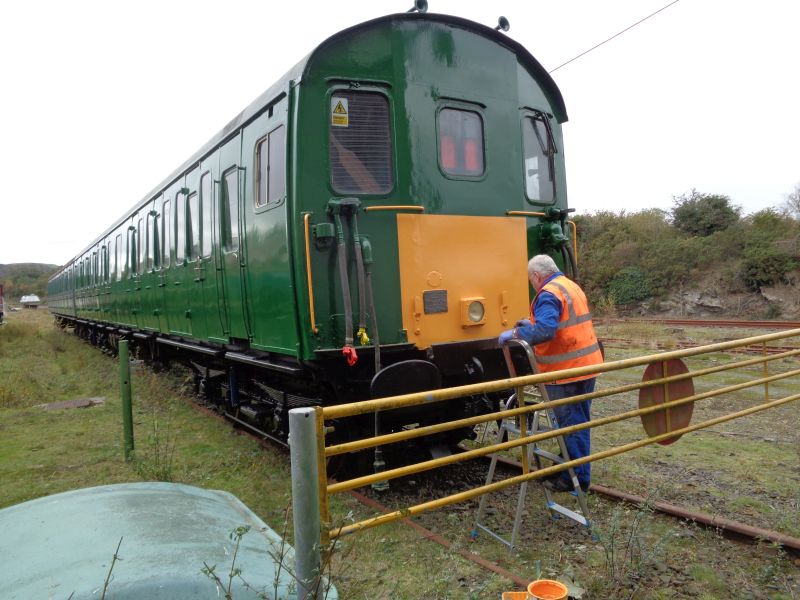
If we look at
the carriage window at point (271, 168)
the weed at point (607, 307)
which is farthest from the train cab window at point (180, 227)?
the weed at point (607, 307)

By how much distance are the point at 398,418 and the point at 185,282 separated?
438 centimetres

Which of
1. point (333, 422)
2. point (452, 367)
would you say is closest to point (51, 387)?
point (333, 422)

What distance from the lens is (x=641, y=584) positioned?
3.39 meters

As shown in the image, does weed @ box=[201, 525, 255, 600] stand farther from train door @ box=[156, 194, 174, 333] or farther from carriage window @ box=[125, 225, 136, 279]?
carriage window @ box=[125, 225, 136, 279]

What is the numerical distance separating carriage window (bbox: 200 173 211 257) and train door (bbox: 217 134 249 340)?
533 mm

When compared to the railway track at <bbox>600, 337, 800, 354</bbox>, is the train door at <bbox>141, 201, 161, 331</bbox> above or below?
above

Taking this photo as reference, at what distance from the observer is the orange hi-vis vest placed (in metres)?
4.32

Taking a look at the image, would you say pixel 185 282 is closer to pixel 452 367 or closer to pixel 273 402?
pixel 273 402

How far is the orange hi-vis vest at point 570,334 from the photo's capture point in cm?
432

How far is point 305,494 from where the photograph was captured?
2.25 meters

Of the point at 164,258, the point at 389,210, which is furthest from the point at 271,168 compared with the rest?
the point at 164,258

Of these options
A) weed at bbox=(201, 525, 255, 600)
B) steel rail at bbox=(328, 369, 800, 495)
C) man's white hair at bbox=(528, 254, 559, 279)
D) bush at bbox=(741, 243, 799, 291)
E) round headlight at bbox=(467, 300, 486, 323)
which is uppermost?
bush at bbox=(741, 243, 799, 291)

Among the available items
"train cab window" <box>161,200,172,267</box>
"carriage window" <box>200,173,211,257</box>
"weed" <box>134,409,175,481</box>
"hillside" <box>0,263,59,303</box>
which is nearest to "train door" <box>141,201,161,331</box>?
"train cab window" <box>161,200,172,267</box>

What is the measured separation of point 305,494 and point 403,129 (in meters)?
3.41
